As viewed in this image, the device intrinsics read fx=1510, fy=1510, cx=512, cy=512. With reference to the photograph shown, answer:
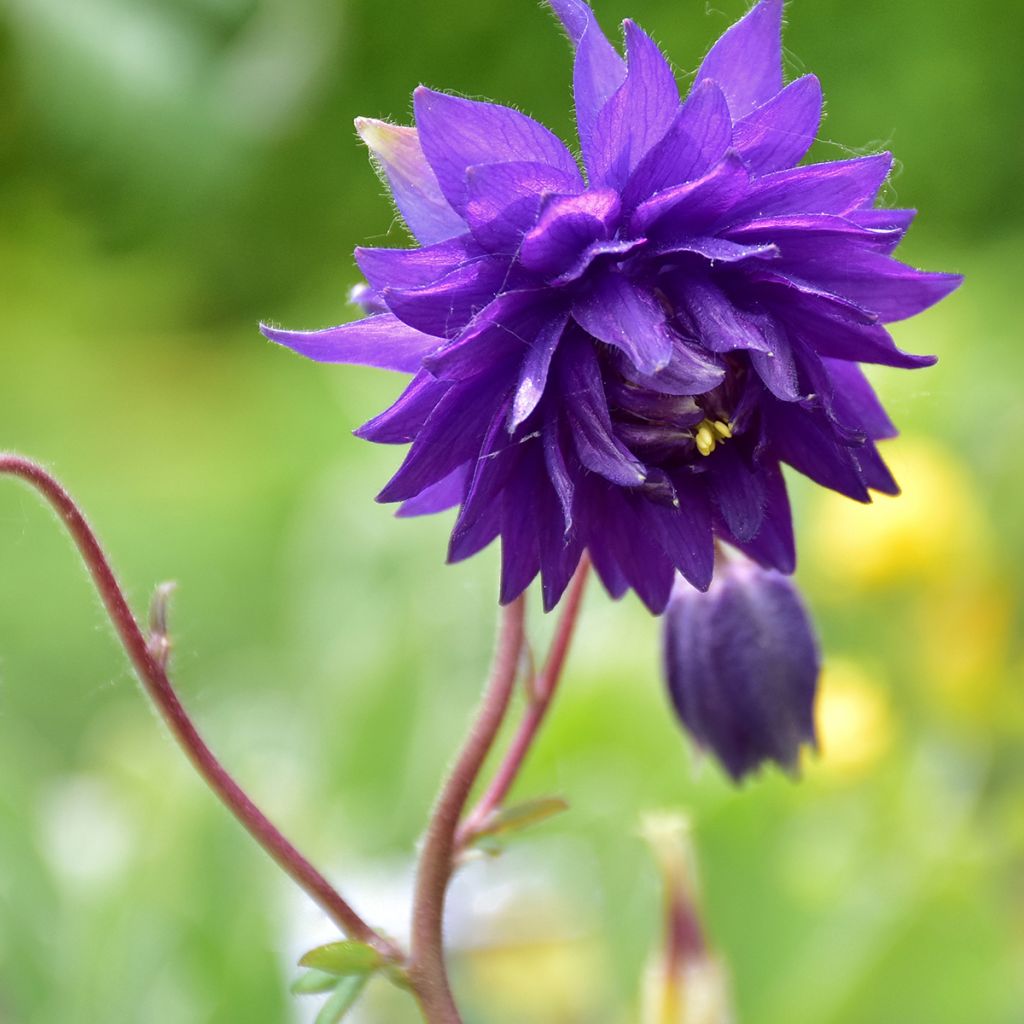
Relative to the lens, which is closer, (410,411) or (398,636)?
(410,411)

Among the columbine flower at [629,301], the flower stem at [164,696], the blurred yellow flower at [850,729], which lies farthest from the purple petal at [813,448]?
the blurred yellow flower at [850,729]

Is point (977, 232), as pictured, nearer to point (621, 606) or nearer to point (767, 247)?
point (621, 606)

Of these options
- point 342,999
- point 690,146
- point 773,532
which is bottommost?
point 342,999

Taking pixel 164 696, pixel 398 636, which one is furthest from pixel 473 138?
pixel 398 636

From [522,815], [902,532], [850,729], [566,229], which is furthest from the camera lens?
[902,532]

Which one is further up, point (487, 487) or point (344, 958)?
point (487, 487)

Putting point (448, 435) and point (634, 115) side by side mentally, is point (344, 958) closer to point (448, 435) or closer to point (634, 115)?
point (448, 435)

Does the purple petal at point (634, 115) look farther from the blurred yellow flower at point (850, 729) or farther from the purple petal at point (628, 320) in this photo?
the blurred yellow flower at point (850, 729)
